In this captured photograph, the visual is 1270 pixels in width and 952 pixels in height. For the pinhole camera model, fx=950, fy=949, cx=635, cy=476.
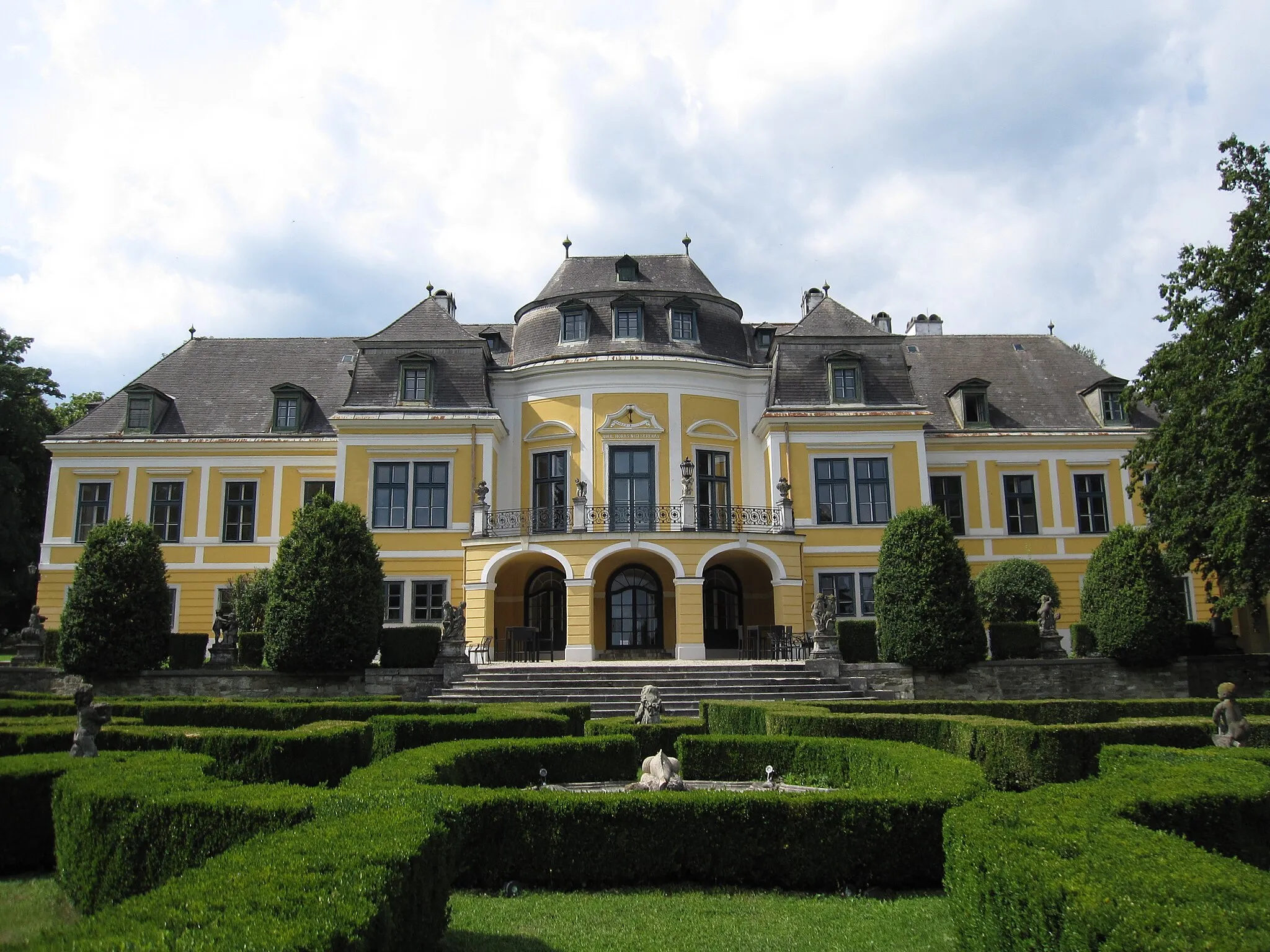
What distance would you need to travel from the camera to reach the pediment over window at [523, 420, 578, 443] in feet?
96.2

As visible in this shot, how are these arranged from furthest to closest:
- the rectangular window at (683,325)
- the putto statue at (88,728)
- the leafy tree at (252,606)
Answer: the rectangular window at (683,325) < the leafy tree at (252,606) < the putto statue at (88,728)

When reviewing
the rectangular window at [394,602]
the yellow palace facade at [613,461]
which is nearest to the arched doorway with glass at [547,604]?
the yellow palace facade at [613,461]

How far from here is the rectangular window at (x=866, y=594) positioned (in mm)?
28391

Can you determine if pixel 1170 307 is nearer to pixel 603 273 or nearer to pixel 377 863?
pixel 603 273

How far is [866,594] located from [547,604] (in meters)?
9.64

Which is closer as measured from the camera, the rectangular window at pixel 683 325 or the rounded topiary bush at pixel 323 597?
the rounded topiary bush at pixel 323 597

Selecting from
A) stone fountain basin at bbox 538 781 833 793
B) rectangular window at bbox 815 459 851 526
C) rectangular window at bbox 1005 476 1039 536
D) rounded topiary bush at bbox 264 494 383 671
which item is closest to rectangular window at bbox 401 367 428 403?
rounded topiary bush at bbox 264 494 383 671

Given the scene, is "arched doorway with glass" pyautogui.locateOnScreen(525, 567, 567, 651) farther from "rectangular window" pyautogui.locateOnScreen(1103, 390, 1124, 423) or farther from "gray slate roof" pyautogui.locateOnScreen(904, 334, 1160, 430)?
"rectangular window" pyautogui.locateOnScreen(1103, 390, 1124, 423)

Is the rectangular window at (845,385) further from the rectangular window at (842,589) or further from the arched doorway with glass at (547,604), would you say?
the arched doorway with glass at (547,604)

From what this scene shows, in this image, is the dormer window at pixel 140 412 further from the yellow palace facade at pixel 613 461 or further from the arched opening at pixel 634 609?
the arched opening at pixel 634 609

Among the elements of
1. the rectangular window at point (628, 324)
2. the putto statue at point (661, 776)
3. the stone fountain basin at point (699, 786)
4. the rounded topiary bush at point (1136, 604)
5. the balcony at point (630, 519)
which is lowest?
the stone fountain basin at point (699, 786)

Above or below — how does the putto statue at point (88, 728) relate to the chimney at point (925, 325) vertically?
below

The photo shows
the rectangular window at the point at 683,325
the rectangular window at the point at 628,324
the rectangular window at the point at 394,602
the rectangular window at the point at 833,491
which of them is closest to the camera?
the rectangular window at the point at 394,602

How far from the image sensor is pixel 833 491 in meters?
29.2
